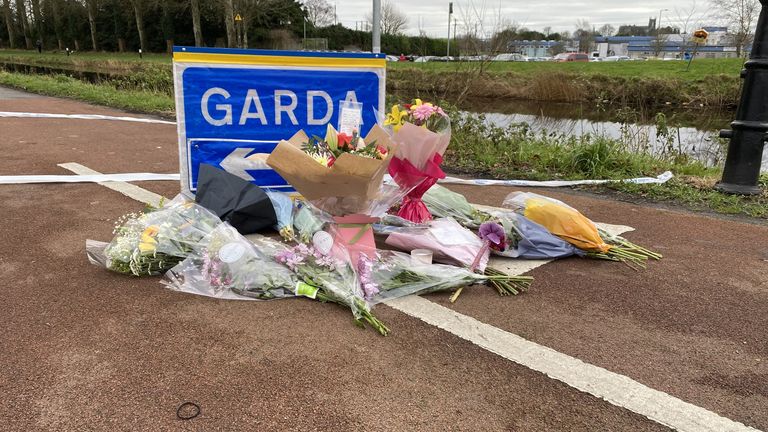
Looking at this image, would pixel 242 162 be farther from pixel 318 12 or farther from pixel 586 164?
pixel 318 12

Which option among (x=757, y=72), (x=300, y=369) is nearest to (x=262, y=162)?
(x=300, y=369)

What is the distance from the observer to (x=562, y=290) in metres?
3.49

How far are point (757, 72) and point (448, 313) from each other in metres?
4.77

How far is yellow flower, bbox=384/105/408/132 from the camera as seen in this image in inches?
160

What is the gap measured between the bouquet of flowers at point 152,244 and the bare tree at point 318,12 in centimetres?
5716

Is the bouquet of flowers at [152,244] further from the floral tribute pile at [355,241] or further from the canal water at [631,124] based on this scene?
the canal water at [631,124]

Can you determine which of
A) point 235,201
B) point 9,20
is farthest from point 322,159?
point 9,20

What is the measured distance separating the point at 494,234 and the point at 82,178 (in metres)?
4.67

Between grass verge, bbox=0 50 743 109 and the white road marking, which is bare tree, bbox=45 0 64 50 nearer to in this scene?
grass verge, bbox=0 50 743 109

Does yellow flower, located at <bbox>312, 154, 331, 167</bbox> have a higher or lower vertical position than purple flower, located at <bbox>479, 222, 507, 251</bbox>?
higher

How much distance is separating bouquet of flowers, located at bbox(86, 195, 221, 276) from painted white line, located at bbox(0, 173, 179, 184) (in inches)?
101

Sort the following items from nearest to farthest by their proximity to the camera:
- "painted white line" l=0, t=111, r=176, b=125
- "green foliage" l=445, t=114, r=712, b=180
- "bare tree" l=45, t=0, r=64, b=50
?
"green foliage" l=445, t=114, r=712, b=180 < "painted white line" l=0, t=111, r=176, b=125 < "bare tree" l=45, t=0, r=64, b=50

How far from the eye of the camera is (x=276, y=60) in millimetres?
4957

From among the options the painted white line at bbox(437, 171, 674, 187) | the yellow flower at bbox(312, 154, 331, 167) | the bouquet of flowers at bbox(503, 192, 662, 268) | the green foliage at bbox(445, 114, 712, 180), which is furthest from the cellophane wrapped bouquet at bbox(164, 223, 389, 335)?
the green foliage at bbox(445, 114, 712, 180)
